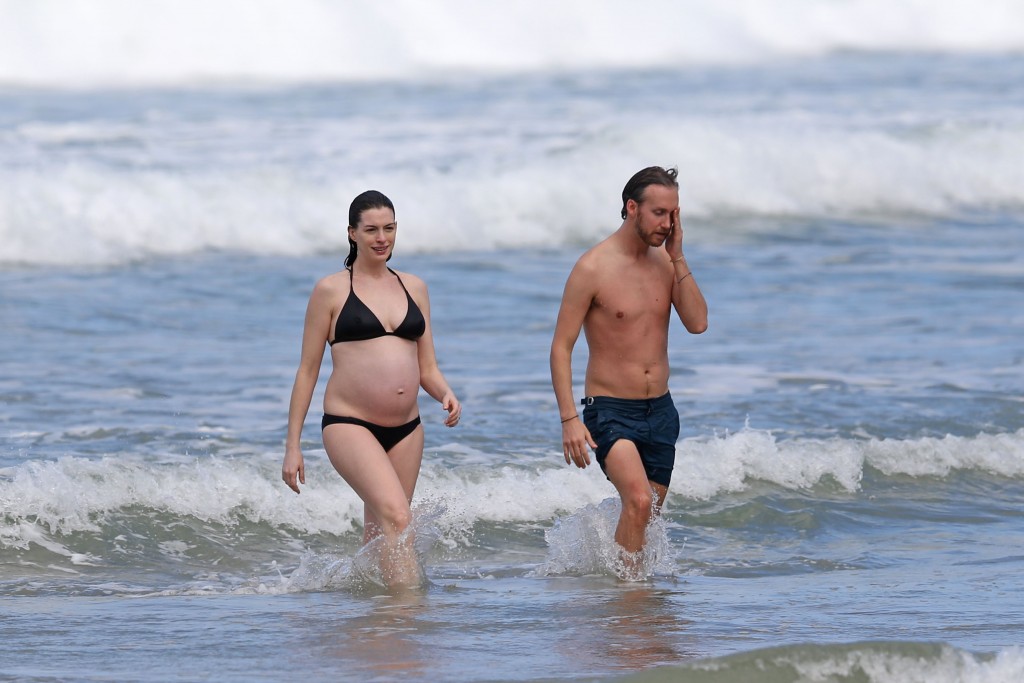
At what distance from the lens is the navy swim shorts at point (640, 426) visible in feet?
22.4

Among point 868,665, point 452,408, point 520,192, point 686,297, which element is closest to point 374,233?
point 452,408

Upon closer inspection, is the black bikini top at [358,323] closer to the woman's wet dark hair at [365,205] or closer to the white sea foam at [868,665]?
the woman's wet dark hair at [365,205]

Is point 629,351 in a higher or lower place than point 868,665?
higher

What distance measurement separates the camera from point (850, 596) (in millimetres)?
6938

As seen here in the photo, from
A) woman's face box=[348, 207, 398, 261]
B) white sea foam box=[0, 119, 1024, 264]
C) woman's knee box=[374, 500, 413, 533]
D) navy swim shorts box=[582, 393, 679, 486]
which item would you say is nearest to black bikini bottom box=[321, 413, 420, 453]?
woman's knee box=[374, 500, 413, 533]

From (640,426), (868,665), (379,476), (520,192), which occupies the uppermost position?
(520,192)

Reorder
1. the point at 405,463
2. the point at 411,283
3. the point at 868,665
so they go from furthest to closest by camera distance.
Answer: the point at 411,283, the point at 405,463, the point at 868,665

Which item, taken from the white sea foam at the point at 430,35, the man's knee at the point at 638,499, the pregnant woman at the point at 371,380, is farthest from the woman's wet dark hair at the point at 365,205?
the white sea foam at the point at 430,35

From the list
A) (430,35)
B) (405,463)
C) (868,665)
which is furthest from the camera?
(430,35)

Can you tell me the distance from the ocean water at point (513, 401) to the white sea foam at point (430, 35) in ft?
33.7

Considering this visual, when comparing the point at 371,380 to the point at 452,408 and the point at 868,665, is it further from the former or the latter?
the point at 868,665

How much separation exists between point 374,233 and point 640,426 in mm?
1410

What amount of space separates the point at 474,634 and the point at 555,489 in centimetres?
280

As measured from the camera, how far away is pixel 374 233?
652 centimetres
